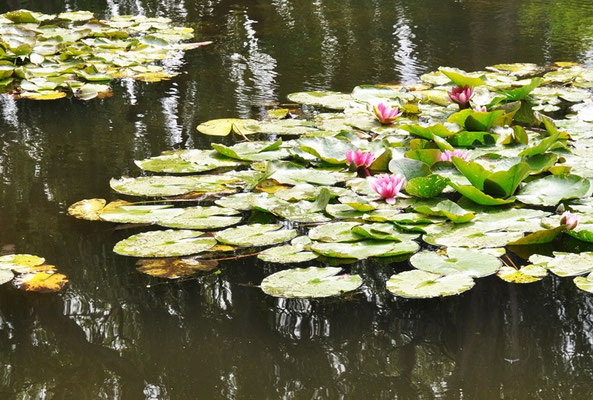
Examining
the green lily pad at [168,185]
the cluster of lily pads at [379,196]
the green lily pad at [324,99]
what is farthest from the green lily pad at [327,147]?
the green lily pad at [324,99]

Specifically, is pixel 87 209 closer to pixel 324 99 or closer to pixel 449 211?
pixel 449 211

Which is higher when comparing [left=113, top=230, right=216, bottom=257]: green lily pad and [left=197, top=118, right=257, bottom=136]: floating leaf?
[left=197, top=118, right=257, bottom=136]: floating leaf

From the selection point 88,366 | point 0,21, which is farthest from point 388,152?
point 0,21

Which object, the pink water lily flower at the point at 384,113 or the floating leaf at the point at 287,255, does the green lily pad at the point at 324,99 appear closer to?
the pink water lily flower at the point at 384,113

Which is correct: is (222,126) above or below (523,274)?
above

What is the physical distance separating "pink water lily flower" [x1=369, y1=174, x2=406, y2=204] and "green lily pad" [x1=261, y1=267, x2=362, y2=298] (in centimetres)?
42

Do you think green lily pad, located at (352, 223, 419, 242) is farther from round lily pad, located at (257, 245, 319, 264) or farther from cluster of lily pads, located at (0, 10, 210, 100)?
cluster of lily pads, located at (0, 10, 210, 100)

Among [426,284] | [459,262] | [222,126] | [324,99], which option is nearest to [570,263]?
[459,262]

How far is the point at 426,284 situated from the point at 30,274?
0.92 metres

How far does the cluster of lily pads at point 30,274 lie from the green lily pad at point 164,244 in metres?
0.16

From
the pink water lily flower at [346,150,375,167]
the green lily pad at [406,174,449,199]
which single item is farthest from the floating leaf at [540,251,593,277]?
the pink water lily flower at [346,150,375,167]

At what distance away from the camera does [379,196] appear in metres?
2.09

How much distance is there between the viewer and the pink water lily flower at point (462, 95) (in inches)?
113

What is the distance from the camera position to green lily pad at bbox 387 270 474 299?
1.57 meters
